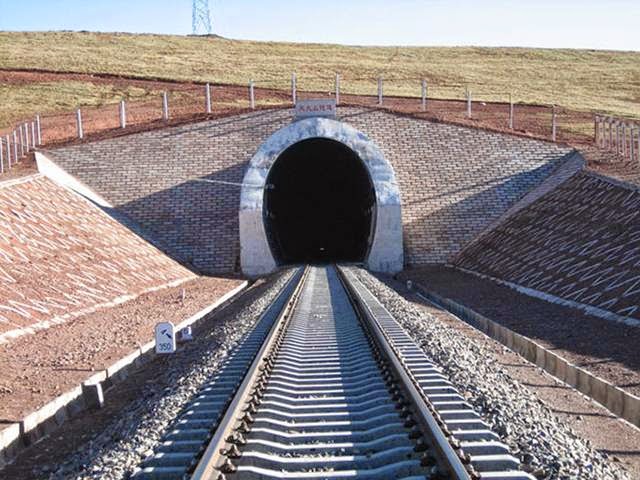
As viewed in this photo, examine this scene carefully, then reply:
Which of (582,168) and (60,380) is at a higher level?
(582,168)

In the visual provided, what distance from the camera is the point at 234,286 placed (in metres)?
24.0

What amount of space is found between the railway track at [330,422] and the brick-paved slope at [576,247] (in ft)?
20.0

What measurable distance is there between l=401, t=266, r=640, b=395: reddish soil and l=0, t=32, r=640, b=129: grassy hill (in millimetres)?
34096

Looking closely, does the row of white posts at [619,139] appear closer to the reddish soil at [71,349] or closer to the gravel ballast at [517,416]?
the reddish soil at [71,349]

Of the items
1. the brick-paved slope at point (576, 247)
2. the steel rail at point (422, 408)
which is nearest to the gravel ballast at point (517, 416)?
the steel rail at point (422, 408)

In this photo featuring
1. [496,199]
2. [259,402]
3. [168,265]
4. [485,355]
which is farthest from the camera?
[496,199]

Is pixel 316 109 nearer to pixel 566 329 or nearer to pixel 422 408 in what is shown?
pixel 566 329

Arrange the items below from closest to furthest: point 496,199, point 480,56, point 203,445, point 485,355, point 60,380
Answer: point 203,445
point 60,380
point 485,355
point 496,199
point 480,56

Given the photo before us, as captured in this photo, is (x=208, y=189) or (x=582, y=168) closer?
(x=582, y=168)

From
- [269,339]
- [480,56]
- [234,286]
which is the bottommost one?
[234,286]

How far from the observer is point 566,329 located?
1350cm

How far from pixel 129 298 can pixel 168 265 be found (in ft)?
20.7

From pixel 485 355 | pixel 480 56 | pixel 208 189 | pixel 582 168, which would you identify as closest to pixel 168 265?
pixel 208 189

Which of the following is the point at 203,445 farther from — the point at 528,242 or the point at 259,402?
the point at 528,242
